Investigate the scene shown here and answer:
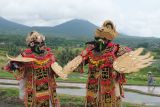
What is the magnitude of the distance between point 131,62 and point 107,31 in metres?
0.90

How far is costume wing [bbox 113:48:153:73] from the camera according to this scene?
1002cm

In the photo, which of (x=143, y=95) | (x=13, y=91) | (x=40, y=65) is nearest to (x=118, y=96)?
(x=40, y=65)

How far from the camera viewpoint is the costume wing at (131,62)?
Result: 10023 mm

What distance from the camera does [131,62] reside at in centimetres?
1020

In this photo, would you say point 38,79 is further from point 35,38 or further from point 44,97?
point 35,38

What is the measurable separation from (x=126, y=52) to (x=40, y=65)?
1981 millimetres

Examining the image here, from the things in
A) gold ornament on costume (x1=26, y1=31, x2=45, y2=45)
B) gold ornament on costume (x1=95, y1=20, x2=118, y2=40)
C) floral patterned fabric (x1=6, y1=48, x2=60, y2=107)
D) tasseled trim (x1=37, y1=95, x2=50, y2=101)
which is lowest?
tasseled trim (x1=37, y1=95, x2=50, y2=101)

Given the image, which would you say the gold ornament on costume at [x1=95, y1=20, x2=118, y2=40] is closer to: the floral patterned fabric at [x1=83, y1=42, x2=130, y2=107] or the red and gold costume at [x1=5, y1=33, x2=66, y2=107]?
the floral patterned fabric at [x1=83, y1=42, x2=130, y2=107]

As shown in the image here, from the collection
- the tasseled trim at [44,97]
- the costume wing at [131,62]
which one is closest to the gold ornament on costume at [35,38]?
the tasseled trim at [44,97]

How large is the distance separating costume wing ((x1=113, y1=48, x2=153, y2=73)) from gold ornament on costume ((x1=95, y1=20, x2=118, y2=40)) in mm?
522

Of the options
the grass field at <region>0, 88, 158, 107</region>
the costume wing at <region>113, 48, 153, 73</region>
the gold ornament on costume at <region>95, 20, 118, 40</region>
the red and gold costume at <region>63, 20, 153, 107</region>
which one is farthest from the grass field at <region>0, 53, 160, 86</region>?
the costume wing at <region>113, 48, 153, 73</region>

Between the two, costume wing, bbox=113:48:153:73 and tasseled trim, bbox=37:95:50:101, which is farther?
tasseled trim, bbox=37:95:50:101

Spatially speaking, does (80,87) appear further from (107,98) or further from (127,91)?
(107,98)

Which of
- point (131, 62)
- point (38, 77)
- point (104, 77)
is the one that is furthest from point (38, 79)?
point (131, 62)
